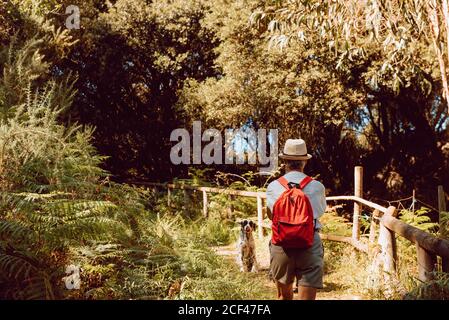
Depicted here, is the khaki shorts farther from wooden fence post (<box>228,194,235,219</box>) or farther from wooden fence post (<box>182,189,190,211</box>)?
wooden fence post (<box>182,189,190,211</box>)

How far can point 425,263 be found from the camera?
13.9ft

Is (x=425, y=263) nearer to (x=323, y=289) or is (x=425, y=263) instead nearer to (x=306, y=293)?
(x=306, y=293)

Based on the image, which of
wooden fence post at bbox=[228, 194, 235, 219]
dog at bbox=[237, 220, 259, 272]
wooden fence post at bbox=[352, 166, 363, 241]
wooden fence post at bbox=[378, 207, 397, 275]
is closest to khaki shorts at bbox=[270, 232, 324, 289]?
wooden fence post at bbox=[378, 207, 397, 275]

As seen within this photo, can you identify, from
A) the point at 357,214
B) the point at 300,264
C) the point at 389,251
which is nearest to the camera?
the point at 300,264

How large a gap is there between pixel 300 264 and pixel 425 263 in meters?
1.29

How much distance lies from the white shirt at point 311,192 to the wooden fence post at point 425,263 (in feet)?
3.79

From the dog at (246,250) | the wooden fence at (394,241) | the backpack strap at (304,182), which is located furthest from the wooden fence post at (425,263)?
the dog at (246,250)

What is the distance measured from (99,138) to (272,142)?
7060 millimetres

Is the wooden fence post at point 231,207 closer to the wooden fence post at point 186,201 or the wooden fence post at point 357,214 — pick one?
the wooden fence post at point 186,201

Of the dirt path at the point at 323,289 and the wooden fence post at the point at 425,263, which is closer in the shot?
the wooden fence post at the point at 425,263

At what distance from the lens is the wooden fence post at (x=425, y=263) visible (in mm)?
4172

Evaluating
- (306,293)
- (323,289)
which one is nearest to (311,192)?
(306,293)

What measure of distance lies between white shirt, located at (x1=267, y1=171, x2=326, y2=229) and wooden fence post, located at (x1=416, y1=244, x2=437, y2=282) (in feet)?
3.79

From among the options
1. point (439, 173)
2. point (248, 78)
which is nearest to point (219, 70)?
point (248, 78)
